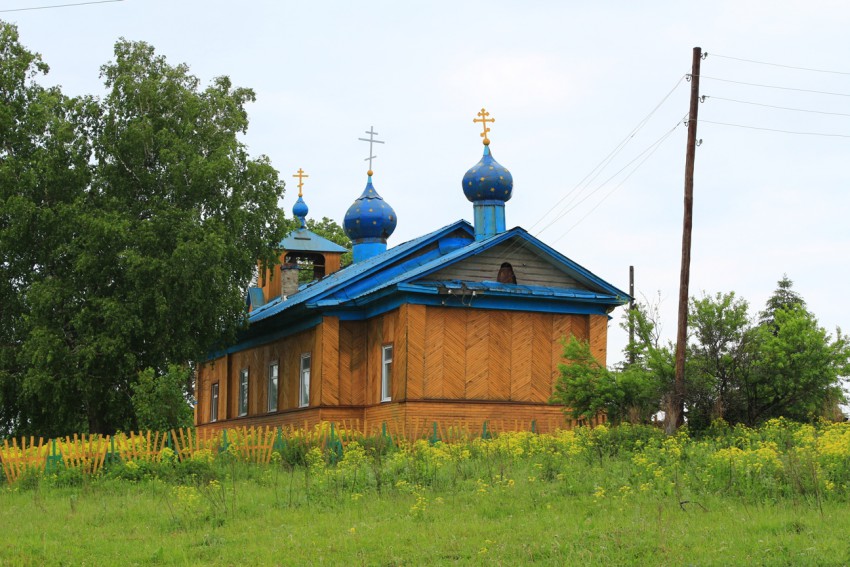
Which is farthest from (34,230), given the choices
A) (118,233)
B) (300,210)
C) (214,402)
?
(300,210)

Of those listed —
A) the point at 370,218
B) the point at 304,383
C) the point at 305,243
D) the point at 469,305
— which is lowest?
the point at 304,383

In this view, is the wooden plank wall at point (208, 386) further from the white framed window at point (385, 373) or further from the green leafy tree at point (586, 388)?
the green leafy tree at point (586, 388)

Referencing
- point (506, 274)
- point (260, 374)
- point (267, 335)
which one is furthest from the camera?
point (260, 374)

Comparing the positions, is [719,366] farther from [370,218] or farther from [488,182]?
[370,218]

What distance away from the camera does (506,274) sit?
97.2 ft

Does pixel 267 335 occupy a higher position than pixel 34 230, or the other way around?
pixel 34 230

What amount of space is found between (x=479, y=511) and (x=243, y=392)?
73.9ft

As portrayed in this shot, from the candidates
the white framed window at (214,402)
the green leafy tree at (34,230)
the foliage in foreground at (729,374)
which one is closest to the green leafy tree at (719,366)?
the foliage in foreground at (729,374)

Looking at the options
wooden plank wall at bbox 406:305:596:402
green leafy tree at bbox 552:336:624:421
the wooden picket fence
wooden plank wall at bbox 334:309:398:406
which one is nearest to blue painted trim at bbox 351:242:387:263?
wooden plank wall at bbox 334:309:398:406

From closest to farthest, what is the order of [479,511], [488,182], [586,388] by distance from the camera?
[479,511] < [586,388] < [488,182]

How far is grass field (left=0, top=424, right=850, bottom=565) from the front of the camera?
534 inches

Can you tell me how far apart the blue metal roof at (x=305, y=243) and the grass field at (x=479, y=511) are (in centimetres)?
1878

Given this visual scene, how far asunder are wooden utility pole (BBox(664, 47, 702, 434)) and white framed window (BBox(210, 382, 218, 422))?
20.5 metres

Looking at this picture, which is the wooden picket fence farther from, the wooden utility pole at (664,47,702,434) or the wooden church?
the wooden utility pole at (664,47,702,434)
